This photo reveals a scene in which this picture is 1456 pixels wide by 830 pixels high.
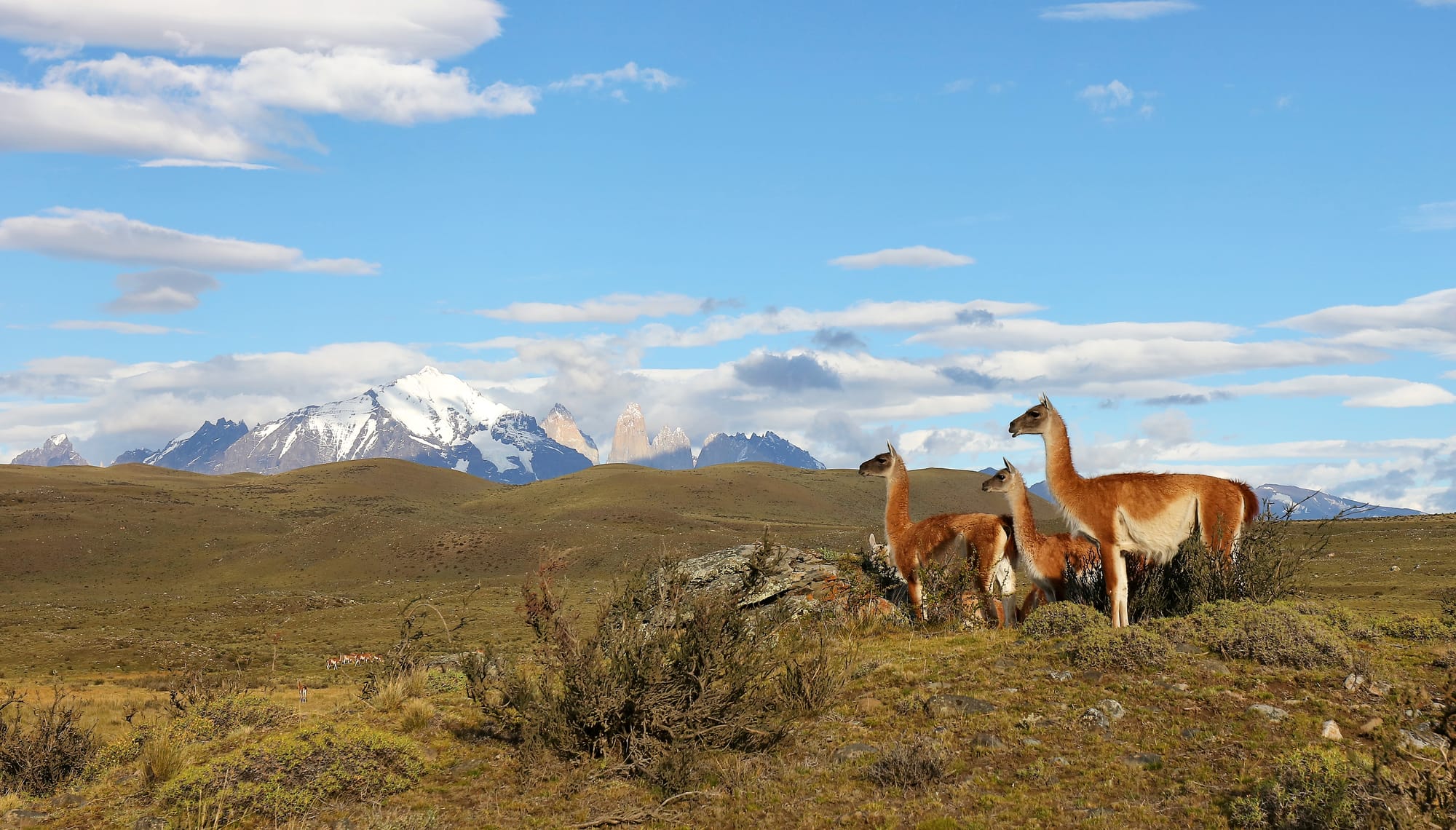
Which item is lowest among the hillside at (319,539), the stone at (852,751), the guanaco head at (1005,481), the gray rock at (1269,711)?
the hillside at (319,539)

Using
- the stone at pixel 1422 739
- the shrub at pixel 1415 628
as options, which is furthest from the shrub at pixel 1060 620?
the shrub at pixel 1415 628

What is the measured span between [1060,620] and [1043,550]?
60.9 inches

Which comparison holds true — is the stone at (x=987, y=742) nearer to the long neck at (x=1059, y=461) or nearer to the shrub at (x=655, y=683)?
the shrub at (x=655, y=683)

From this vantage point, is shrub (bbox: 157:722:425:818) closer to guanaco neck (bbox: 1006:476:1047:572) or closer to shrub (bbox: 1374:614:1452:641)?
guanaco neck (bbox: 1006:476:1047:572)

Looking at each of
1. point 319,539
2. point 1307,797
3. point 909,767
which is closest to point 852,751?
point 909,767

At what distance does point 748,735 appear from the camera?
32.1 ft

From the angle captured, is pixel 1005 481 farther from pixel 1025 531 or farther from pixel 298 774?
pixel 298 774

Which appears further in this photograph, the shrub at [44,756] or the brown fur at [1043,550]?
the brown fur at [1043,550]

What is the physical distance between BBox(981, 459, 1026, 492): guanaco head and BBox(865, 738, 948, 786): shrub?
648cm

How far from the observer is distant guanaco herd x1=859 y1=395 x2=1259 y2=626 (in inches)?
482

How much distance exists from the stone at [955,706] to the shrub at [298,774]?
5459mm

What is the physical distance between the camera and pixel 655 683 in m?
9.67

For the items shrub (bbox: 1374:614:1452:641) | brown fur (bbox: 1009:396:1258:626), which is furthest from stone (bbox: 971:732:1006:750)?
shrub (bbox: 1374:614:1452:641)

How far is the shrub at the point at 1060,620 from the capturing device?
12.4 m
